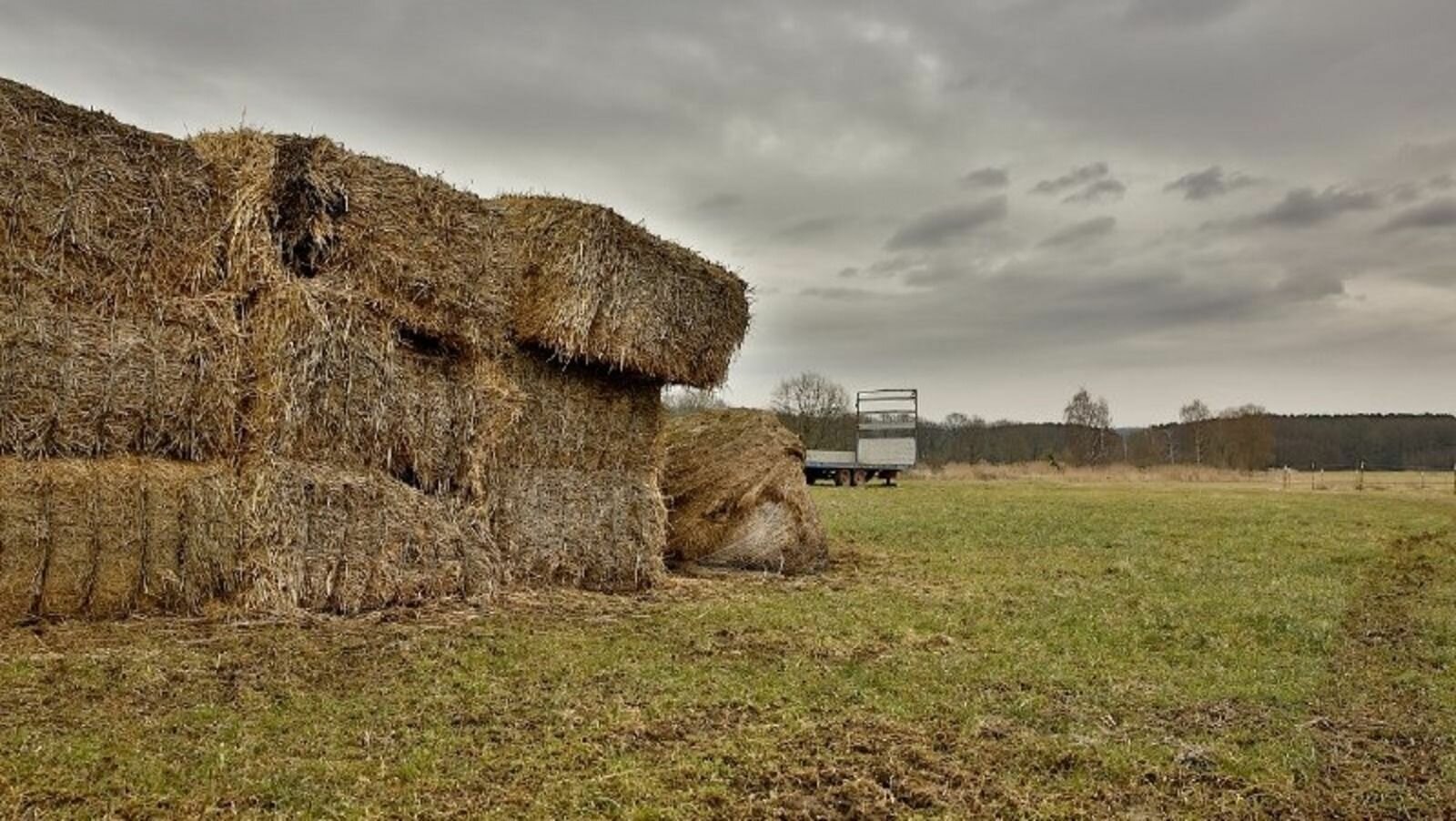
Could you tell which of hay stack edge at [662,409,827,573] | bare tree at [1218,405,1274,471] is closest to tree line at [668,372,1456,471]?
bare tree at [1218,405,1274,471]

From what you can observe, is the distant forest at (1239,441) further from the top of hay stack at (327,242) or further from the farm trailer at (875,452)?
the top of hay stack at (327,242)

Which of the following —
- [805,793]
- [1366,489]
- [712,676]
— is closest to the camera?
[805,793]

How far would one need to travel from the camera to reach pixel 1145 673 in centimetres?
726

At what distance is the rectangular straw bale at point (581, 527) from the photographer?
33.1ft

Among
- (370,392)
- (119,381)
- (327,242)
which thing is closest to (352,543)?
(370,392)

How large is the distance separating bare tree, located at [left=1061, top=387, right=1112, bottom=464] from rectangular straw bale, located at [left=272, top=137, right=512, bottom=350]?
6372 cm

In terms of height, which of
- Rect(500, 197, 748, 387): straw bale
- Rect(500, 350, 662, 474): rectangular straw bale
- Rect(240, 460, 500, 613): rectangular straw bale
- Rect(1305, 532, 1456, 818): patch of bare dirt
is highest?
Rect(500, 197, 748, 387): straw bale

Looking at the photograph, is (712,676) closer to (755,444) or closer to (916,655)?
(916,655)

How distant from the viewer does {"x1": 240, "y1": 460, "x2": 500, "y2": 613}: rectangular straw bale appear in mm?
7945

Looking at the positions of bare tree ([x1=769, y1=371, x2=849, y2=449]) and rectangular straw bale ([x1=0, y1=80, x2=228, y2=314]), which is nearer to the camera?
rectangular straw bale ([x1=0, y1=80, x2=228, y2=314])

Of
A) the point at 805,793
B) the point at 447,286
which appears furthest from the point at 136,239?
the point at 805,793

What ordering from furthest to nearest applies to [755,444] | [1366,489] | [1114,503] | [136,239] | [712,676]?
[1366,489] → [1114,503] → [755,444] → [136,239] → [712,676]

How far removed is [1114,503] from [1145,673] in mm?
21302

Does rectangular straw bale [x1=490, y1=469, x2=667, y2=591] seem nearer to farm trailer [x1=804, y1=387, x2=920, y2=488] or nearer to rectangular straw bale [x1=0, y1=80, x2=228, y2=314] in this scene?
rectangular straw bale [x1=0, y1=80, x2=228, y2=314]
